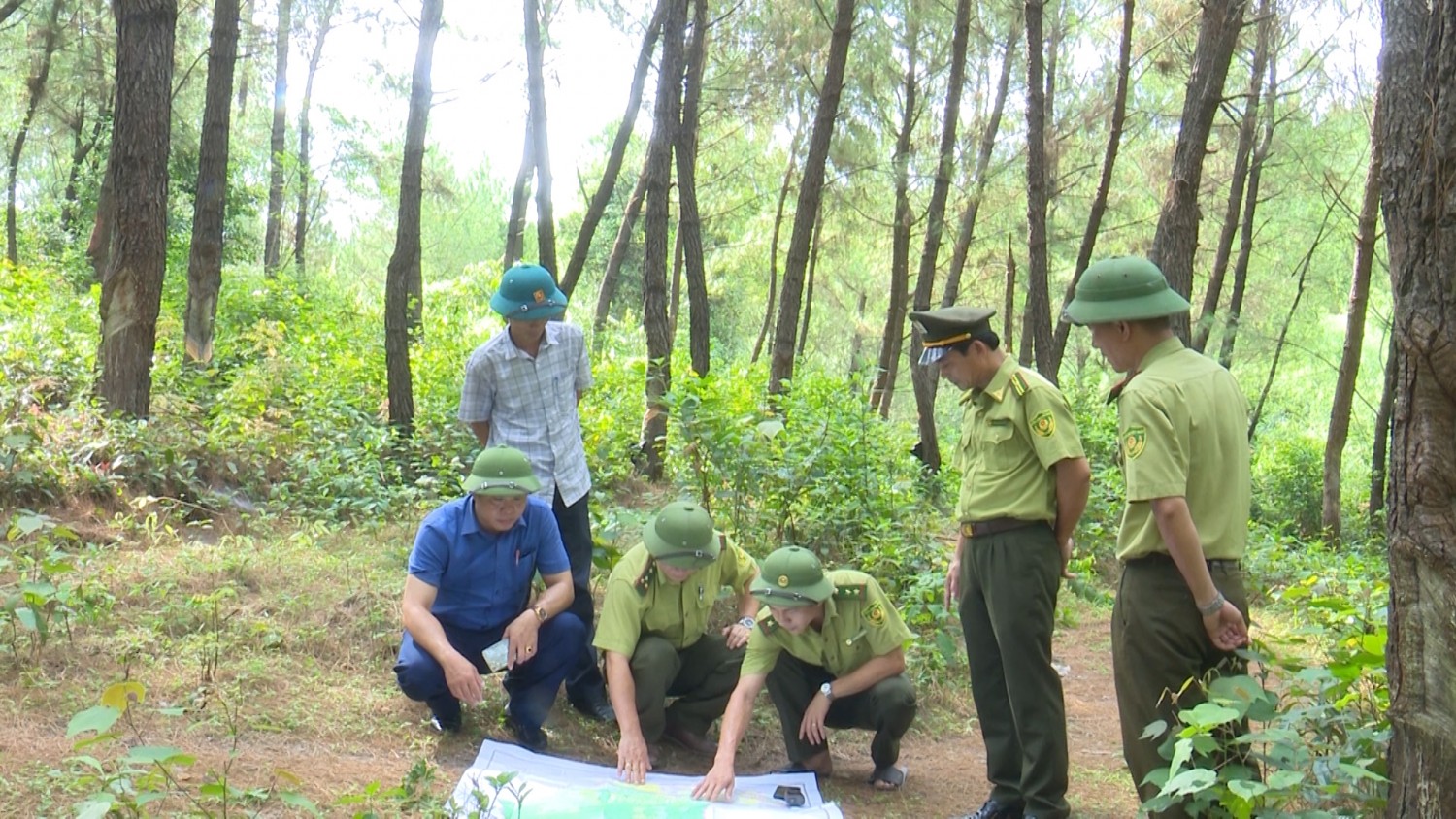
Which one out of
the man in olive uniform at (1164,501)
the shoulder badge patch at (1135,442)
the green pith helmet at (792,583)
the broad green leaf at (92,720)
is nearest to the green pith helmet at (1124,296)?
the man in olive uniform at (1164,501)

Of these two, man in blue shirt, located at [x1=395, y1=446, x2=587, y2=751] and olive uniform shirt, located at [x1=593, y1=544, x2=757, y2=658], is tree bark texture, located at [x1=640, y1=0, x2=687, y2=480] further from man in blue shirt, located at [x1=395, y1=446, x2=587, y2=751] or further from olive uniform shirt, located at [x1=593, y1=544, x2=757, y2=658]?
man in blue shirt, located at [x1=395, y1=446, x2=587, y2=751]

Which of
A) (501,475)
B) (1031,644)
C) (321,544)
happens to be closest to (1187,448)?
(1031,644)

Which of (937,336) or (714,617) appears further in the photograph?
(714,617)

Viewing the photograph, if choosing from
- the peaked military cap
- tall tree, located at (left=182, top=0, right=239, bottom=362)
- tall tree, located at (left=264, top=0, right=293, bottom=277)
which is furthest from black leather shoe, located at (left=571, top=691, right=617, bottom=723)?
tall tree, located at (left=264, top=0, right=293, bottom=277)

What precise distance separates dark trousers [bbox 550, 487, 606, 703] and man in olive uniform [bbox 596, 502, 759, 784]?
258 mm

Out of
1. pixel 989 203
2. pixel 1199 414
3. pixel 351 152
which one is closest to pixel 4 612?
pixel 1199 414

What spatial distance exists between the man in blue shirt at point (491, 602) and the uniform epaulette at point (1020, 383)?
5.48 feet

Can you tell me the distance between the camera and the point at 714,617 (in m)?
5.34

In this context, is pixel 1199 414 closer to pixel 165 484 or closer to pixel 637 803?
pixel 637 803

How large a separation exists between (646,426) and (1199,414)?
645 centimetres

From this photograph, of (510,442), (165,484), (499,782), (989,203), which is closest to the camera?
(499,782)

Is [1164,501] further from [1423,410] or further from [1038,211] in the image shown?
[1038,211]

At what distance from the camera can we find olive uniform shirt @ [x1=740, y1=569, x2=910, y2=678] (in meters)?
3.96

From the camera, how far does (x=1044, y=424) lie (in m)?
3.38
